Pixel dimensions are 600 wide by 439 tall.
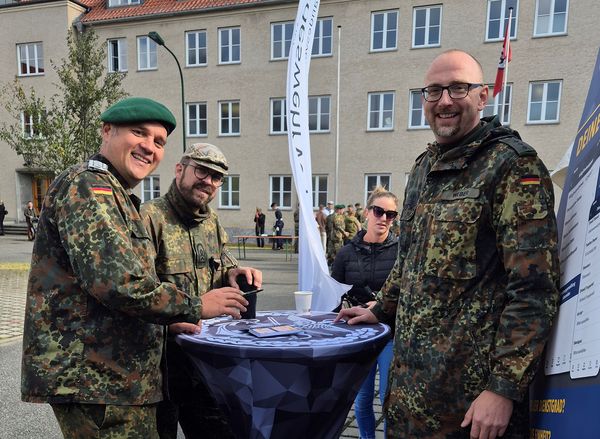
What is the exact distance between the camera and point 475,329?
1654 mm

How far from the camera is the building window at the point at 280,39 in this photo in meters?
20.4

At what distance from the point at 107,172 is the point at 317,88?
1925cm

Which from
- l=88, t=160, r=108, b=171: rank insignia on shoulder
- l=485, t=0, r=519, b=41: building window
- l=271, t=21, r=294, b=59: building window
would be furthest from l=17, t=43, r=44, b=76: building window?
l=88, t=160, r=108, b=171: rank insignia on shoulder

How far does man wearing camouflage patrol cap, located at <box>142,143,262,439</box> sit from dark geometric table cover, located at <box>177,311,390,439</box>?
0.57 m

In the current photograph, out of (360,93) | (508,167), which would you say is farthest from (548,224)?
(360,93)

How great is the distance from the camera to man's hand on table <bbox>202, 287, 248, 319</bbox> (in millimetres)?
1881

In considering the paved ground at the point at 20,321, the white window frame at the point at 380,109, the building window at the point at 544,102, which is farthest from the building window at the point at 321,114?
the building window at the point at 544,102

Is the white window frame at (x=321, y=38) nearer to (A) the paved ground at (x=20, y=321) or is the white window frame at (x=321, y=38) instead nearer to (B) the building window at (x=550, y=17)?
(B) the building window at (x=550, y=17)

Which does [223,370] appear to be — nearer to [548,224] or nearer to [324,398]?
[324,398]

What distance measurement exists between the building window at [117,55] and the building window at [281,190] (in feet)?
32.6

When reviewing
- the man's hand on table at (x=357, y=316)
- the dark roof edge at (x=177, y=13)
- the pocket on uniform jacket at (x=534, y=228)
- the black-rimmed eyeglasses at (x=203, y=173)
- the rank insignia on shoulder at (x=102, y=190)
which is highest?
the dark roof edge at (x=177, y=13)

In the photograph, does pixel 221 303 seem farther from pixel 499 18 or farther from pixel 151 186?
pixel 151 186

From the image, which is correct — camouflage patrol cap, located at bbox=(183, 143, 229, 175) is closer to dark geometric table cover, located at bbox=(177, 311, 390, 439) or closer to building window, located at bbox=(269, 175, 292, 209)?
dark geometric table cover, located at bbox=(177, 311, 390, 439)

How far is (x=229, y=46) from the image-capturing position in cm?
2127
